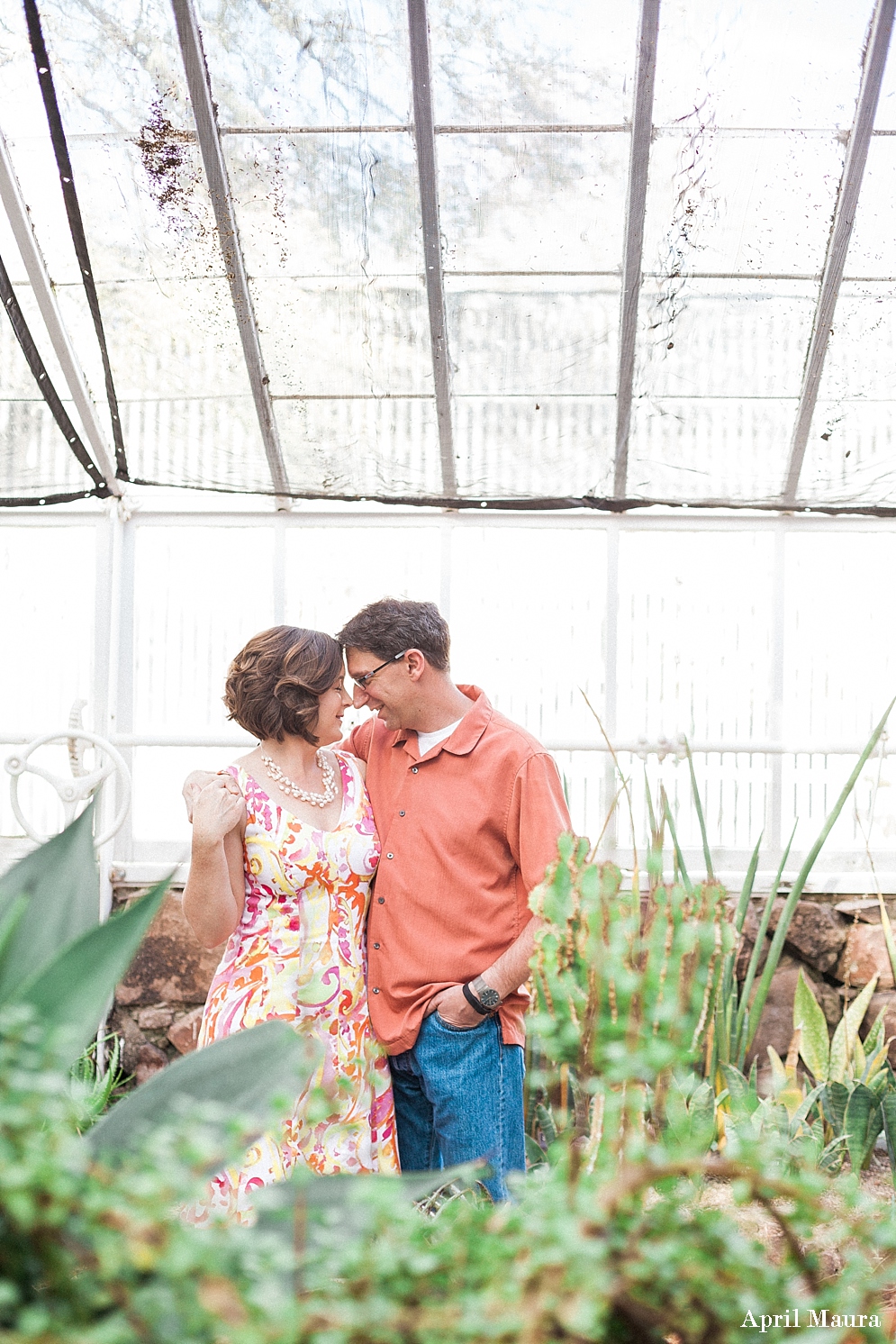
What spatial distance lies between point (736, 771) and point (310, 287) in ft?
6.70

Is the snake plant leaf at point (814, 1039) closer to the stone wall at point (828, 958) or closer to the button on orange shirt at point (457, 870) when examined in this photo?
the stone wall at point (828, 958)

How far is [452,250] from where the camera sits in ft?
9.32

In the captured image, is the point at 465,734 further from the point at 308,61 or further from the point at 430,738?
the point at 308,61

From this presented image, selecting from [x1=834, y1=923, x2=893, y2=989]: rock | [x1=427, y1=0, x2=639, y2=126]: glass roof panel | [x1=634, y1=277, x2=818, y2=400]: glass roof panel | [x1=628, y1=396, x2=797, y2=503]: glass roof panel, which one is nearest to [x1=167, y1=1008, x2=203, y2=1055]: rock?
[x1=834, y1=923, x2=893, y2=989]: rock

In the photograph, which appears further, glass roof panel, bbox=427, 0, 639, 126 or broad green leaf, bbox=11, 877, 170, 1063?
glass roof panel, bbox=427, 0, 639, 126

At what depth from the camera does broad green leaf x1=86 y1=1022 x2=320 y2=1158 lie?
593mm

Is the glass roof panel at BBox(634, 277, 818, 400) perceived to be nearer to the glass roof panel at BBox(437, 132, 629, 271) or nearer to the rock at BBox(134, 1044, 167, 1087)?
the glass roof panel at BBox(437, 132, 629, 271)

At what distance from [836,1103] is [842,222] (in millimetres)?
2276

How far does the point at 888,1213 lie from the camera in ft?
1.91

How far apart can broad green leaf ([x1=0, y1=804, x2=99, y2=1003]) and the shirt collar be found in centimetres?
129

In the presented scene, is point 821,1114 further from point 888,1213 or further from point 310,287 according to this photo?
point 310,287

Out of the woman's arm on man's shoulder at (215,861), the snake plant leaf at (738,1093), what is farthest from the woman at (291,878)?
the snake plant leaf at (738,1093)

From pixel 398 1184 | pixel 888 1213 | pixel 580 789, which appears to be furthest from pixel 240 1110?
pixel 580 789

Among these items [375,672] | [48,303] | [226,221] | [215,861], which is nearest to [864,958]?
[375,672]
